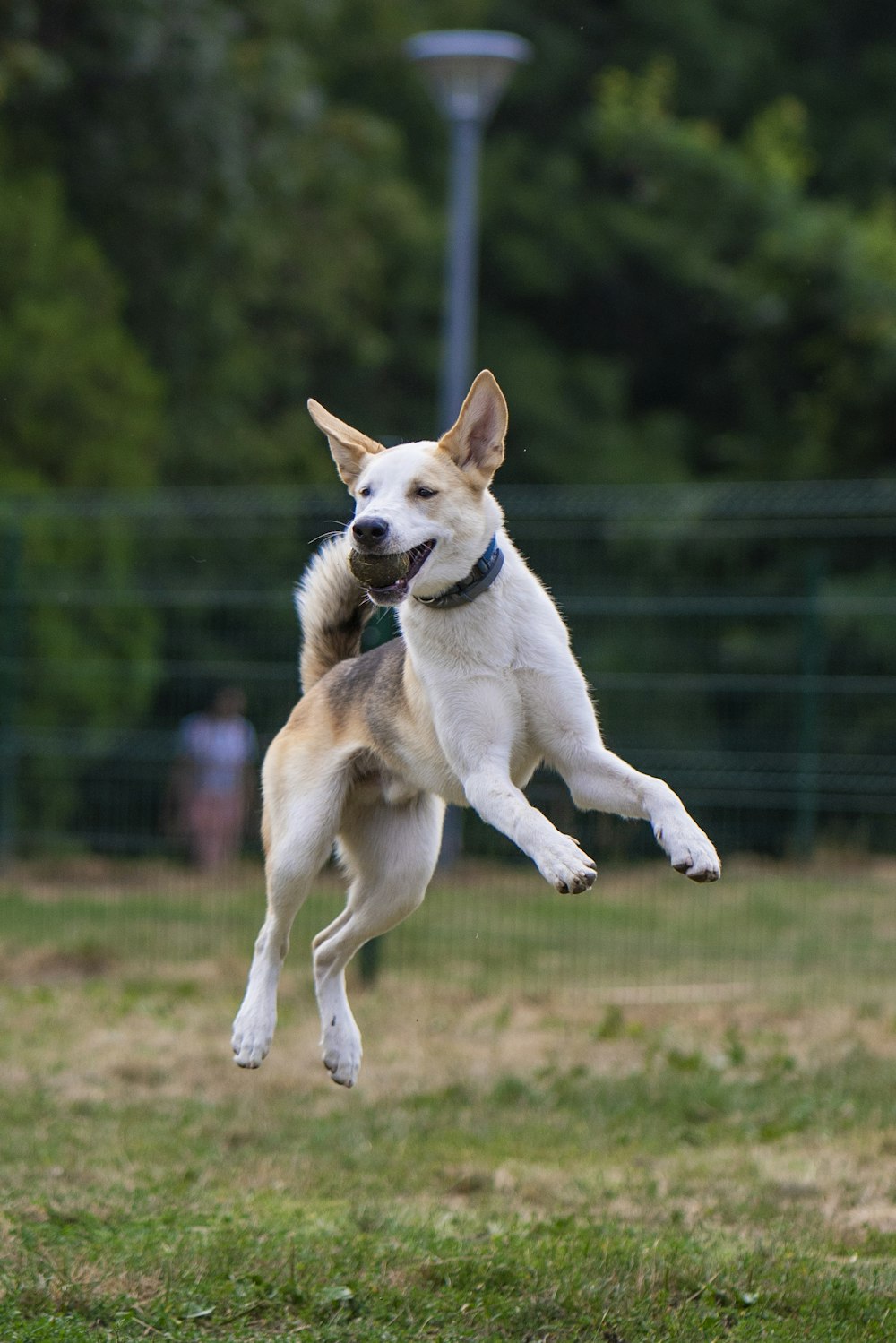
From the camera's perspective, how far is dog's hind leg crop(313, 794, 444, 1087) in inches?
212

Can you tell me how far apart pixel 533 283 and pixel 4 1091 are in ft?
52.7

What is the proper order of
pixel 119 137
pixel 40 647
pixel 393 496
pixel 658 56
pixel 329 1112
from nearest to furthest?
pixel 393 496, pixel 329 1112, pixel 40 647, pixel 119 137, pixel 658 56

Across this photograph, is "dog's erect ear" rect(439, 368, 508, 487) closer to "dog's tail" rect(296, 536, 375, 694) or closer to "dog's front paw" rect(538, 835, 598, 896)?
"dog's tail" rect(296, 536, 375, 694)

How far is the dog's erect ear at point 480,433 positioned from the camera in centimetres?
459

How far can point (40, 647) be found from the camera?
13188 mm

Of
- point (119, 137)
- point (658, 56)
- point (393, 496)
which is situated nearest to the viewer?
point (393, 496)

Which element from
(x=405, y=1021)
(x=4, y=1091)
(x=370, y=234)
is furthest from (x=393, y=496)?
(x=370, y=234)

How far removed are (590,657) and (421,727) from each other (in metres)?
Answer: 7.81

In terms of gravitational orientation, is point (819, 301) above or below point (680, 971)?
above

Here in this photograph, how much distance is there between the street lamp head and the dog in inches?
301

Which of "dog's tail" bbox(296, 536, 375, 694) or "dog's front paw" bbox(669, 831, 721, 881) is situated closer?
"dog's front paw" bbox(669, 831, 721, 881)

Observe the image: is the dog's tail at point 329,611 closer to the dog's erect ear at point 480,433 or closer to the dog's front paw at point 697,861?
the dog's erect ear at point 480,433

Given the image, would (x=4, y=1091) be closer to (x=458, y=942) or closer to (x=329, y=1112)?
(x=329, y=1112)

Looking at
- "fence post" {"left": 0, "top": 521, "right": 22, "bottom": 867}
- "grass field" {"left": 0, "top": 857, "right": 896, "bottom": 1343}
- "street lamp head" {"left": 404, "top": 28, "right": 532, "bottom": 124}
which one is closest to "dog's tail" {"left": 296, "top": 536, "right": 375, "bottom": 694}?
"grass field" {"left": 0, "top": 857, "right": 896, "bottom": 1343}
